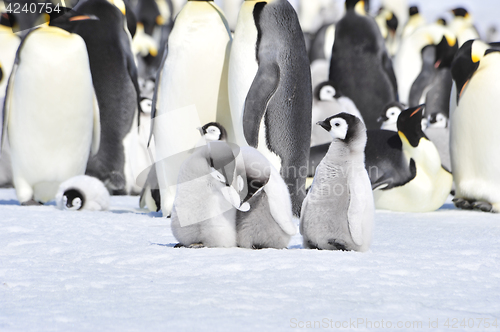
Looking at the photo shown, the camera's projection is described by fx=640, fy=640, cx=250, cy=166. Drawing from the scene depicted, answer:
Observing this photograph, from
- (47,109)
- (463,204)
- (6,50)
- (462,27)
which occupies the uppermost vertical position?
(462,27)

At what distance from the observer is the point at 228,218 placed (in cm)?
247

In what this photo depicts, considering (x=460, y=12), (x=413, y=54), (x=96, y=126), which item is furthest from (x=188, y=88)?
(x=460, y=12)

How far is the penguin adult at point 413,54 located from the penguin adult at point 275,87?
6.28 m

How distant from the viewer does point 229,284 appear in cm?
187

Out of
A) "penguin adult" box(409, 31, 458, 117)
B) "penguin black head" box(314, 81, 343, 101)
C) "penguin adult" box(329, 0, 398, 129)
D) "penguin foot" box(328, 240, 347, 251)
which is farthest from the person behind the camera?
"penguin adult" box(409, 31, 458, 117)

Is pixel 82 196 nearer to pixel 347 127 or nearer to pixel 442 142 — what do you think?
pixel 347 127

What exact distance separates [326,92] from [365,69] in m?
0.94

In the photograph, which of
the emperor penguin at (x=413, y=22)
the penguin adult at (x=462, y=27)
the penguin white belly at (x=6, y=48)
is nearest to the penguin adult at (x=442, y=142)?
the penguin white belly at (x=6, y=48)

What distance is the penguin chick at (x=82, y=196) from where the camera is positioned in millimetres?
4121

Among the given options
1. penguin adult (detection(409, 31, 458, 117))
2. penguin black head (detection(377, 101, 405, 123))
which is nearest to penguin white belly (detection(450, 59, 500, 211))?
penguin black head (detection(377, 101, 405, 123))

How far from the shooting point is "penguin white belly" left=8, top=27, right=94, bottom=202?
4359 millimetres

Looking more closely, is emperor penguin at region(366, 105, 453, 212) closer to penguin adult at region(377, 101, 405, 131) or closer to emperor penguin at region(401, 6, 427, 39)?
penguin adult at region(377, 101, 405, 131)

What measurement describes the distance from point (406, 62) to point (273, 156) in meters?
6.91

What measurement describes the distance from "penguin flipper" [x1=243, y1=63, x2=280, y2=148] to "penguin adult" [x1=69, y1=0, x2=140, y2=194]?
1970 mm
